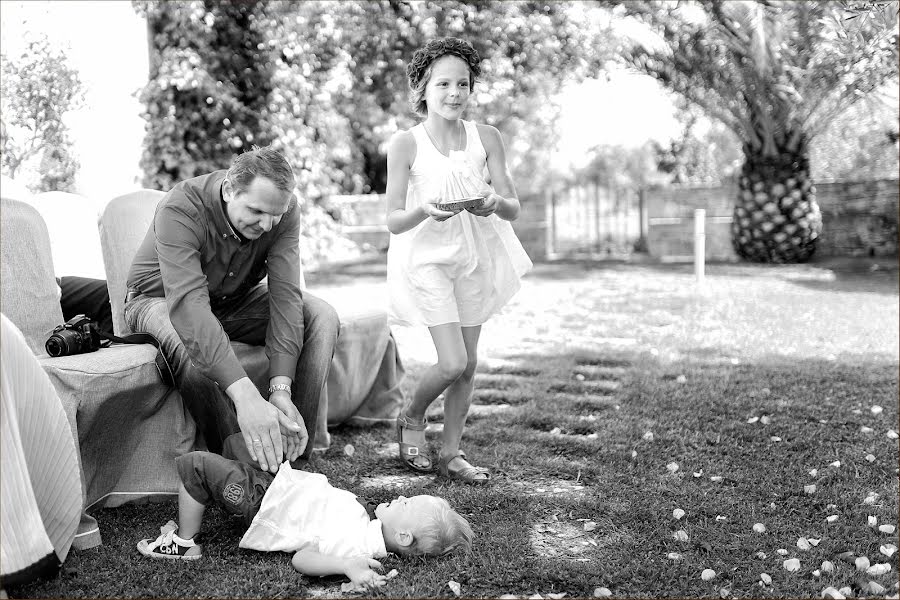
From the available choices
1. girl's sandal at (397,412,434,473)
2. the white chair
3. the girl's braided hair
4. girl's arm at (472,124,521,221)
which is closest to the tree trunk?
the white chair

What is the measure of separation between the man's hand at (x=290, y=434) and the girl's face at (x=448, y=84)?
51.3 inches

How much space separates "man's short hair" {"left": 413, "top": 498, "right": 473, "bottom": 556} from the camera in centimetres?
272

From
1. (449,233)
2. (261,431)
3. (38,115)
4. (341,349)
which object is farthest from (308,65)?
(261,431)

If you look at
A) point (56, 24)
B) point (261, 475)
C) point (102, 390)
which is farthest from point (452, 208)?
point (56, 24)

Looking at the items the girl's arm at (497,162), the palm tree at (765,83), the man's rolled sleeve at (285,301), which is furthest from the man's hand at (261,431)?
the palm tree at (765,83)

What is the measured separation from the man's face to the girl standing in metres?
0.50

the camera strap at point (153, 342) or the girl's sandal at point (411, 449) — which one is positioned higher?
the camera strap at point (153, 342)

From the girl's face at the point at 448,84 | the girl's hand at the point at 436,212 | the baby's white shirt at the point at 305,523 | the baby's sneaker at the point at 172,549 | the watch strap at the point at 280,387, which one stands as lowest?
the baby's sneaker at the point at 172,549

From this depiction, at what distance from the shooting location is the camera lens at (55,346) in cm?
310

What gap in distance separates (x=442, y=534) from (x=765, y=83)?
33.1 feet

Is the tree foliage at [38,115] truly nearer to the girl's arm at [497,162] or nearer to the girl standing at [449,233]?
the girl standing at [449,233]

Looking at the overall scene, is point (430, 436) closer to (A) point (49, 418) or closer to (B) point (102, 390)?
(B) point (102, 390)

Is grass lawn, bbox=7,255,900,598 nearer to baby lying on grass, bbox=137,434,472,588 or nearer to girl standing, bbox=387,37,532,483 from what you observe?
baby lying on grass, bbox=137,434,472,588

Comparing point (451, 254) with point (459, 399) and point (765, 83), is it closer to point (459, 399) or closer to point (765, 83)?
point (459, 399)
